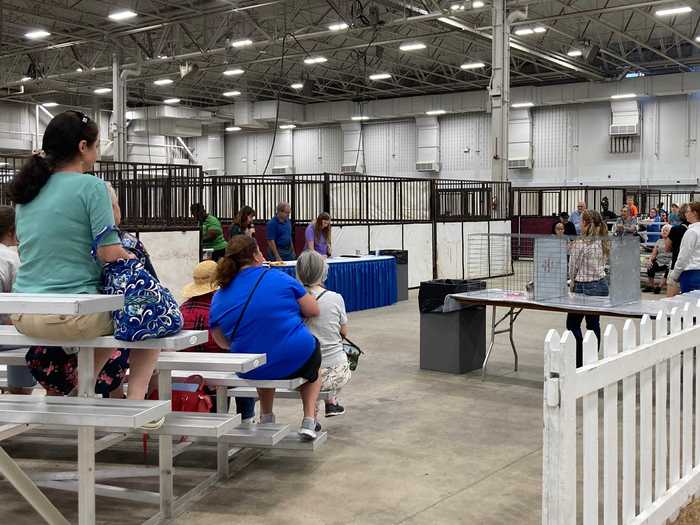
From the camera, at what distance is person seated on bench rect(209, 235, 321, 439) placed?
4.18m

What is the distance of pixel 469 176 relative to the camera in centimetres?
2769

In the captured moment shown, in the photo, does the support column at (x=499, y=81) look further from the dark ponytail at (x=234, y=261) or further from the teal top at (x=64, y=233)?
the teal top at (x=64, y=233)

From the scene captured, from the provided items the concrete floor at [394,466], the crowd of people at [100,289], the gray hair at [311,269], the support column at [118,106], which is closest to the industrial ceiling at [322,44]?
the support column at [118,106]

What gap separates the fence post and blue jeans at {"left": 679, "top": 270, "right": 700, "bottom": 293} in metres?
4.44

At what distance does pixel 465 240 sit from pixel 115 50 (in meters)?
11.3

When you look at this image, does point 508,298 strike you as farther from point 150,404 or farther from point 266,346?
point 150,404

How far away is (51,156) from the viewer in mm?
3025

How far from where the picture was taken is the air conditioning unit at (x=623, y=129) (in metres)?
24.0

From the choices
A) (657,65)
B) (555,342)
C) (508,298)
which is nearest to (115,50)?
(657,65)

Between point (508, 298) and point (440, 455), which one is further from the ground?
point (508, 298)

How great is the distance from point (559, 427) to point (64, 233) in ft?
6.35

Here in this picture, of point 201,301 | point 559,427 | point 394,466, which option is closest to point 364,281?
point 201,301

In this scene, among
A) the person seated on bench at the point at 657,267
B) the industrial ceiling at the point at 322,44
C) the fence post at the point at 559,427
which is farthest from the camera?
the industrial ceiling at the point at 322,44

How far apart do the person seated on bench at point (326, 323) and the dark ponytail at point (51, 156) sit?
2.11m
